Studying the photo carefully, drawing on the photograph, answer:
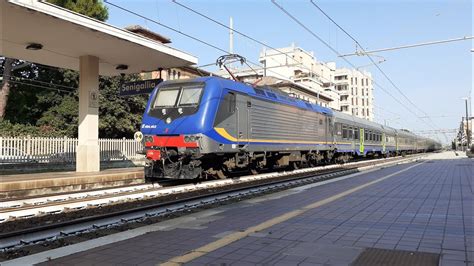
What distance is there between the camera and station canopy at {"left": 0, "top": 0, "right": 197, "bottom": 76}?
12555 mm

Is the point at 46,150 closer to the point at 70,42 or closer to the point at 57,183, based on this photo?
the point at 70,42

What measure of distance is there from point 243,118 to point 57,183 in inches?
250

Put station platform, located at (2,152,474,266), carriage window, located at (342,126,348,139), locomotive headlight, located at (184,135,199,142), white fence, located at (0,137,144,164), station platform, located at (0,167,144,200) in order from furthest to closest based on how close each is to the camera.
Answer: carriage window, located at (342,126,348,139) → white fence, located at (0,137,144,164) → locomotive headlight, located at (184,135,199,142) → station platform, located at (0,167,144,200) → station platform, located at (2,152,474,266)

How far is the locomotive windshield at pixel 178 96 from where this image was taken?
13.9m

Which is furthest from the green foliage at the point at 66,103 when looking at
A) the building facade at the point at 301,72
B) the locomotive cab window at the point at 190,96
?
the building facade at the point at 301,72

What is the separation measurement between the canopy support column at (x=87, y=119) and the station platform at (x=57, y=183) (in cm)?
204

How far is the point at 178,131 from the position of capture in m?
13.6

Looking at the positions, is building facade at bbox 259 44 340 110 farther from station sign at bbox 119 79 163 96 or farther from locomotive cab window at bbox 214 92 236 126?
locomotive cab window at bbox 214 92 236 126

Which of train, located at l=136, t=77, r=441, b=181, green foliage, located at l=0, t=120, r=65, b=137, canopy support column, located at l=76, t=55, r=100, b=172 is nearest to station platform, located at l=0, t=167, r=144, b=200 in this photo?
train, located at l=136, t=77, r=441, b=181

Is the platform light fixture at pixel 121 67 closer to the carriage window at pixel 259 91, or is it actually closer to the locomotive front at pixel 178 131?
the locomotive front at pixel 178 131

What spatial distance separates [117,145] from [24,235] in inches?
770

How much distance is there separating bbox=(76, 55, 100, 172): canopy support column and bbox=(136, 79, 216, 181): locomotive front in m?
3.49

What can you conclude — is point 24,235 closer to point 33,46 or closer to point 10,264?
point 10,264

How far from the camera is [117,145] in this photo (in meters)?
25.7
